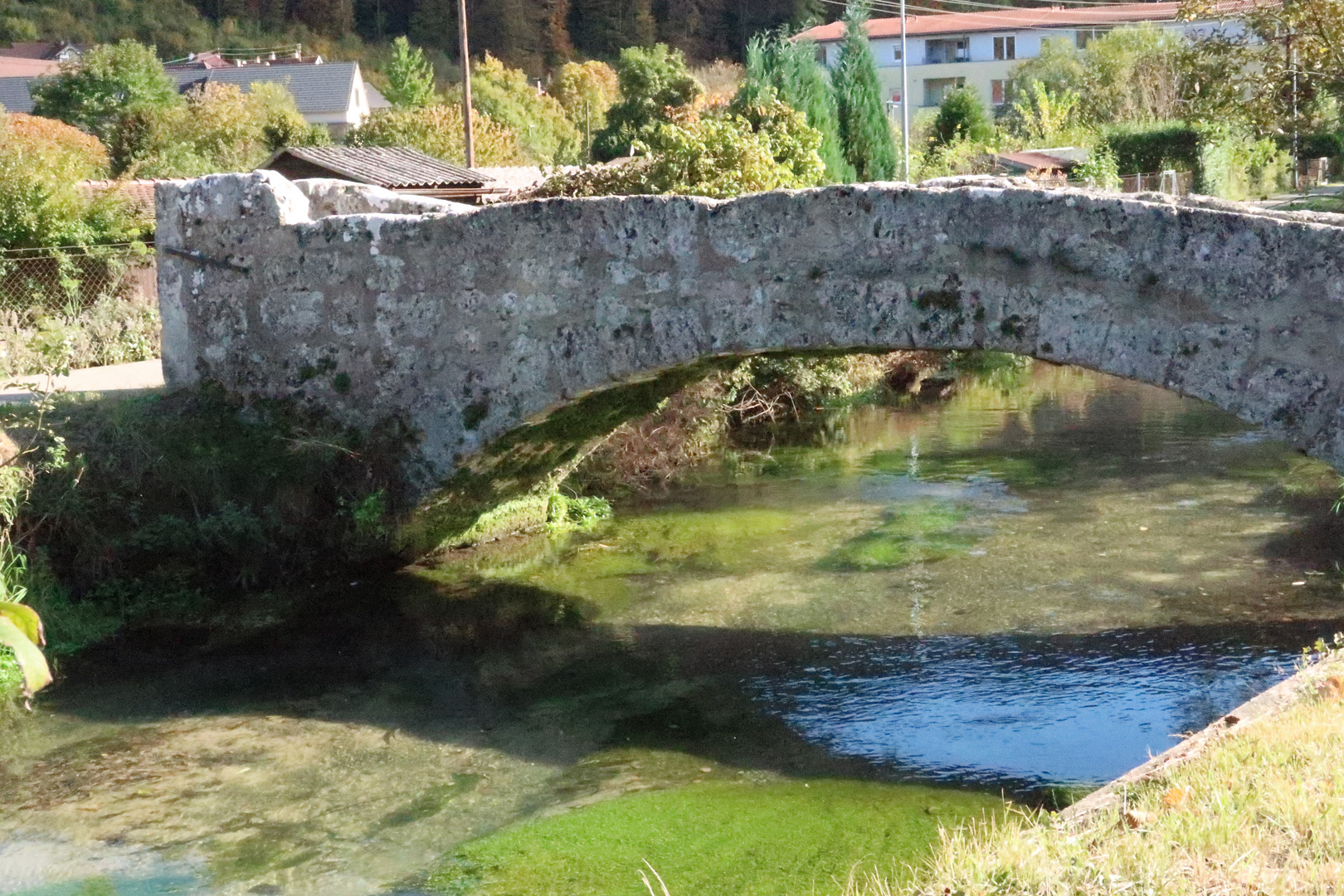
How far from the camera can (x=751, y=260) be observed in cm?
762

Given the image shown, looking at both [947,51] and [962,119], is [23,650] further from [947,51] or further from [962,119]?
[947,51]

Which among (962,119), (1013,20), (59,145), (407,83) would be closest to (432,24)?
(407,83)

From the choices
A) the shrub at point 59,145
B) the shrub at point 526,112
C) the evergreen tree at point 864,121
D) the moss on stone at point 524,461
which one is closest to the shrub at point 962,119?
the shrub at point 526,112

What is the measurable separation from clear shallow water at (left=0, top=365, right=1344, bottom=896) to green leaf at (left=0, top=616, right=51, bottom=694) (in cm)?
391

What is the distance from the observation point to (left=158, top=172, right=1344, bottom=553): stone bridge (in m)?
6.59

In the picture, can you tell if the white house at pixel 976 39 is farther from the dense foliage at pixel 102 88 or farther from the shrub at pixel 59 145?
the shrub at pixel 59 145

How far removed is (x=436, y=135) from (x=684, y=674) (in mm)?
27263

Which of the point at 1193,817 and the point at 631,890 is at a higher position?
the point at 1193,817

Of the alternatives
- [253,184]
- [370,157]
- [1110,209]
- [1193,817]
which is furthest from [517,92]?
[1193,817]

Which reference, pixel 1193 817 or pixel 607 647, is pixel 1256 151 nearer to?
pixel 607 647

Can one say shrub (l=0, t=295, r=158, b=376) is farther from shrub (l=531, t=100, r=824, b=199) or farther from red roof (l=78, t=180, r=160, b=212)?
shrub (l=531, t=100, r=824, b=199)

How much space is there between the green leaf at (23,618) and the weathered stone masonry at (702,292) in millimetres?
5902

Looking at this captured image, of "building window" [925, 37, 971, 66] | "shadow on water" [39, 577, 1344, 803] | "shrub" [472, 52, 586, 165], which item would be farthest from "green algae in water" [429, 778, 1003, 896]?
"building window" [925, 37, 971, 66]

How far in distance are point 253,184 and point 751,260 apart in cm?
368
